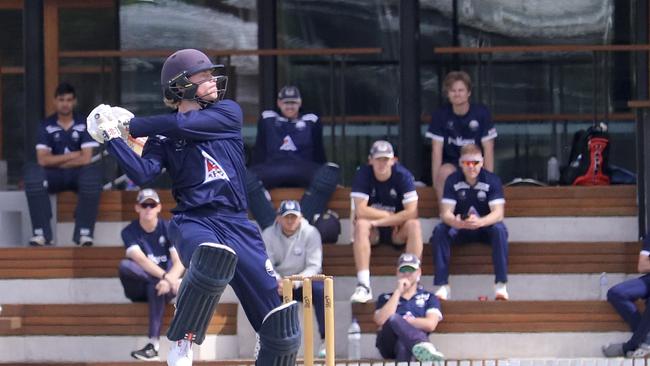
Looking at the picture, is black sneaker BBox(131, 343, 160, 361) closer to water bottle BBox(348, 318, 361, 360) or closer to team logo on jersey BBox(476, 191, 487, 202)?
water bottle BBox(348, 318, 361, 360)

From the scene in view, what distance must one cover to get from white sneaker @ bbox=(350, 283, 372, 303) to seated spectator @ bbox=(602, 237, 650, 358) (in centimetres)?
164

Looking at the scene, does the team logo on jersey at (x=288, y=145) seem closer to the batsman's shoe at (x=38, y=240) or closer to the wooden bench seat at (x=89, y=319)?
the wooden bench seat at (x=89, y=319)

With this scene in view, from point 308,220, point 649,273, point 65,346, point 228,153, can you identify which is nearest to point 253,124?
point 308,220

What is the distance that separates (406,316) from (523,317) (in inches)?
36.2

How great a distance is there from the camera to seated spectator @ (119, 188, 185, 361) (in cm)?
1216

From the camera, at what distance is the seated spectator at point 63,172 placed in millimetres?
13305

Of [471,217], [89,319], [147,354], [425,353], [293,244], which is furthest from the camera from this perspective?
[89,319]

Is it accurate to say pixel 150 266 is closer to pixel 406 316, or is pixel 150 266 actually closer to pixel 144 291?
pixel 144 291

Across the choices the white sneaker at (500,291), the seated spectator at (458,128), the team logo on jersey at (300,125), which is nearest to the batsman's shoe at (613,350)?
the white sneaker at (500,291)

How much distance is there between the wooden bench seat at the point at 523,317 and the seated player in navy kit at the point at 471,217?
181mm

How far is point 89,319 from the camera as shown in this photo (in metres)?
12.5

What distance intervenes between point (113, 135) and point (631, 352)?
4.96 meters

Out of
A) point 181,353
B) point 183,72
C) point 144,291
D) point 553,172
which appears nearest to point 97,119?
point 183,72

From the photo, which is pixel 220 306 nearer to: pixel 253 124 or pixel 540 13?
pixel 253 124
